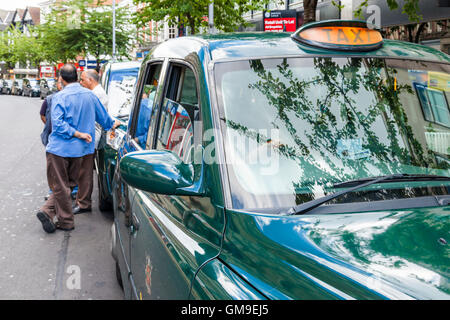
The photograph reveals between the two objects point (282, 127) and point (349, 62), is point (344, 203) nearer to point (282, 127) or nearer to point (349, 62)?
point (282, 127)

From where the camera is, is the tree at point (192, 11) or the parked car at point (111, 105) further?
the tree at point (192, 11)

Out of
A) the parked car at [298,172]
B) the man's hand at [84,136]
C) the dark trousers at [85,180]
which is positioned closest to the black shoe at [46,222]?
the dark trousers at [85,180]

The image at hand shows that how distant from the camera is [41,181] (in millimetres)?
9406

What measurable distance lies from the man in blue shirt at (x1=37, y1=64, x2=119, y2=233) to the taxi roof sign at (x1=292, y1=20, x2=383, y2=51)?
4.09 metres

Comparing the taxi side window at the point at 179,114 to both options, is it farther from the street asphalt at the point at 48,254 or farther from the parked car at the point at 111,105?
the parked car at the point at 111,105

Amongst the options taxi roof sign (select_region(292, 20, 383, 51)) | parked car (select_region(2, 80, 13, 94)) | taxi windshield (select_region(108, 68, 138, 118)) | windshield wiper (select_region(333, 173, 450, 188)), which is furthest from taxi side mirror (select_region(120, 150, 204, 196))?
parked car (select_region(2, 80, 13, 94))

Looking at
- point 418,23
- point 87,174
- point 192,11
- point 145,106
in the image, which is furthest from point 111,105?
point 192,11

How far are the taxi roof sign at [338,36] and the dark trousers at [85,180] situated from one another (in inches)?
182

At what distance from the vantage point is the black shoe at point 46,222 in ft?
20.0

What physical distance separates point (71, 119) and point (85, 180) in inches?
42.2

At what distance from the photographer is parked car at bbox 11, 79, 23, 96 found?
60.1 metres

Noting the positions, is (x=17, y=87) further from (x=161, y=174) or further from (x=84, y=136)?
(x=161, y=174)

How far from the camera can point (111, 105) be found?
8109mm
